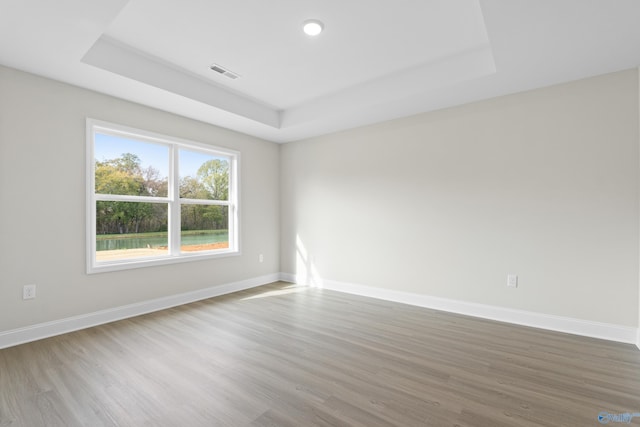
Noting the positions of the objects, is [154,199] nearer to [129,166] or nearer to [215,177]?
[129,166]

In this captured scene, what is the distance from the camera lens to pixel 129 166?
139 inches

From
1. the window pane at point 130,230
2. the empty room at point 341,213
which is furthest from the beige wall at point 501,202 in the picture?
the window pane at point 130,230

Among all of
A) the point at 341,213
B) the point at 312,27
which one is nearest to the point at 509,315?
the point at 341,213

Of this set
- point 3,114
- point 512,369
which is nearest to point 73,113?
point 3,114

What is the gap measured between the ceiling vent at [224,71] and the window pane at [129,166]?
1.28m

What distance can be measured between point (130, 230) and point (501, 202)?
13.8ft

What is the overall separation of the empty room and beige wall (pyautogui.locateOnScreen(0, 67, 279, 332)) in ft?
0.06

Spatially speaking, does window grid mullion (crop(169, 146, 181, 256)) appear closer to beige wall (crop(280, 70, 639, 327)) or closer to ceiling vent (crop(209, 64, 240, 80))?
ceiling vent (crop(209, 64, 240, 80))

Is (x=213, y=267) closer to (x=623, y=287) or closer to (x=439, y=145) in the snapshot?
(x=439, y=145)

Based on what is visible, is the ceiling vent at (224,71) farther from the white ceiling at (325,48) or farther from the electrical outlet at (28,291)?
the electrical outlet at (28,291)

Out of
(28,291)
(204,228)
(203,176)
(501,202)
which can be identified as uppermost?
(203,176)

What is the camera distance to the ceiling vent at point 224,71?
124 inches

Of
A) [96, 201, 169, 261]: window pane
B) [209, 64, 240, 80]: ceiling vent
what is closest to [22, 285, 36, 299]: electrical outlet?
[96, 201, 169, 261]: window pane

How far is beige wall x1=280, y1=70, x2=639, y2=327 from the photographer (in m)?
2.76
